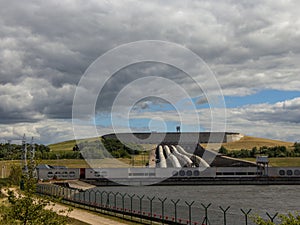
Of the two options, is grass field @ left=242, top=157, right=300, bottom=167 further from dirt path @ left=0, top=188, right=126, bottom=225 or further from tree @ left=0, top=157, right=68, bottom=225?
tree @ left=0, top=157, right=68, bottom=225

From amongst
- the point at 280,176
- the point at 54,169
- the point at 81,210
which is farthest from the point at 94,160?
the point at 81,210

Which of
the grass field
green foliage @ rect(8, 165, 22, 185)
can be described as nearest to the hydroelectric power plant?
the grass field

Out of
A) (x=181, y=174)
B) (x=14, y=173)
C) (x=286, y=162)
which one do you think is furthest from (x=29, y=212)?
(x=286, y=162)

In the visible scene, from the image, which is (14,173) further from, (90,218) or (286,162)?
(286,162)

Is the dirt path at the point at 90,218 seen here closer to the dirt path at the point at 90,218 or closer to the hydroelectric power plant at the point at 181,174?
the dirt path at the point at 90,218

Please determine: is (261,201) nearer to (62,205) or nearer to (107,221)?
(62,205)

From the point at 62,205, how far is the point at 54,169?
279 ft

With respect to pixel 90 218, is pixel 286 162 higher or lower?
higher

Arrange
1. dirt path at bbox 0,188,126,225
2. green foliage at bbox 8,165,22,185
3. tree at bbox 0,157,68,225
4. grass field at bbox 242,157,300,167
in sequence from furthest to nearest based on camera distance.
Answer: grass field at bbox 242,157,300,167
dirt path at bbox 0,188,126,225
green foliage at bbox 8,165,22,185
tree at bbox 0,157,68,225

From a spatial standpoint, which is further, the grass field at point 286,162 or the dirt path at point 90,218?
the grass field at point 286,162

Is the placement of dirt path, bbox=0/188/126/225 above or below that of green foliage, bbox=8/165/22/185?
below

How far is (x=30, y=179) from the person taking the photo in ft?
89.3

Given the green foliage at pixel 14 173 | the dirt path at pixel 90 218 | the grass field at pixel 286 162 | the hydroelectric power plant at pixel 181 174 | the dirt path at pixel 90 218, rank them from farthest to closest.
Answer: the grass field at pixel 286 162
the hydroelectric power plant at pixel 181 174
the dirt path at pixel 90 218
the dirt path at pixel 90 218
the green foliage at pixel 14 173

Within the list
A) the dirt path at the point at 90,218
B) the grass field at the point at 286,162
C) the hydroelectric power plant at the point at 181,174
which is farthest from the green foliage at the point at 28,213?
the grass field at the point at 286,162
